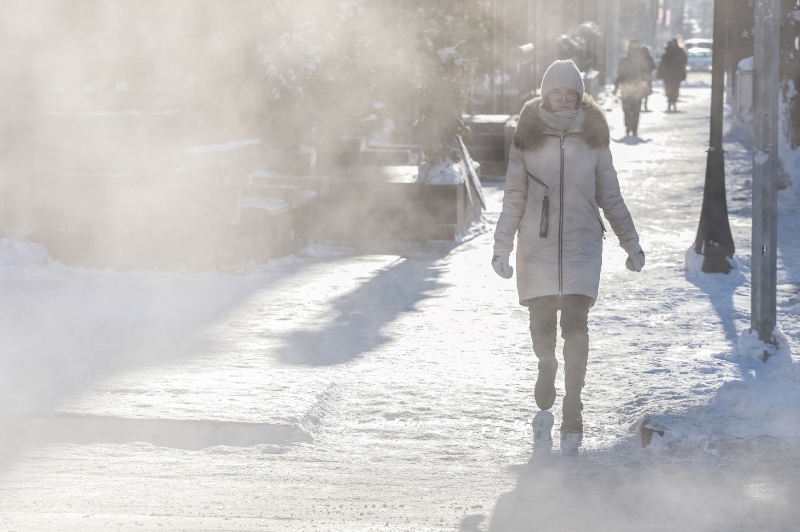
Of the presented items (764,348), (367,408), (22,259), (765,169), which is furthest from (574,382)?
(22,259)

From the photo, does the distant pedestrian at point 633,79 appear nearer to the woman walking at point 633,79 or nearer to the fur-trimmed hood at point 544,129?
the woman walking at point 633,79

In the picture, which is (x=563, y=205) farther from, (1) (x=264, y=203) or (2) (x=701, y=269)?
(1) (x=264, y=203)

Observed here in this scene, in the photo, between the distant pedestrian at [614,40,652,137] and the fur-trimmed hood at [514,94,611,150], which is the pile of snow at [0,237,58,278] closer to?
the fur-trimmed hood at [514,94,611,150]

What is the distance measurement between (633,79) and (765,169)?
15754 millimetres

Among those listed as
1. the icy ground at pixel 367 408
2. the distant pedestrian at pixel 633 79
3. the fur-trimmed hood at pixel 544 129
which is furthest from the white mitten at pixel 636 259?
the distant pedestrian at pixel 633 79

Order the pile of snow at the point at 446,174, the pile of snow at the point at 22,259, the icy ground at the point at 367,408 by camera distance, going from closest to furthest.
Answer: the icy ground at the point at 367,408 → the pile of snow at the point at 22,259 → the pile of snow at the point at 446,174

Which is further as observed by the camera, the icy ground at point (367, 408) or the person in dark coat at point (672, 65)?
the person in dark coat at point (672, 65)

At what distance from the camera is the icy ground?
14.0 ft

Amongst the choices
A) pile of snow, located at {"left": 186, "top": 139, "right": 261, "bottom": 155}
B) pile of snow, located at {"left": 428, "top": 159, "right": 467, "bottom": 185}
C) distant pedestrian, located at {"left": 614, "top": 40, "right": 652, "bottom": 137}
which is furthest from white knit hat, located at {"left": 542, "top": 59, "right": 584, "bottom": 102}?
distant pedestrian, located at {"left": 614, "top": 40, "right": 652, "bottom": 137}

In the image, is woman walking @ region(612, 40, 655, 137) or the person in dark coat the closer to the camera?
woman walking @ region(612, 40, 655, 137)

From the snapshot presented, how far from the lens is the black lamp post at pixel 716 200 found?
30.4 ft

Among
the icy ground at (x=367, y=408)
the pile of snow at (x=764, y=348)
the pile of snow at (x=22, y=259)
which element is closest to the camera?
the icy ground at (x=367, y=408)

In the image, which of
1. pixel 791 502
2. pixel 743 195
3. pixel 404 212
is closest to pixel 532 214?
pixel 791 502

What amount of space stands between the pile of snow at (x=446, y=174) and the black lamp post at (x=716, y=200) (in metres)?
2.97
